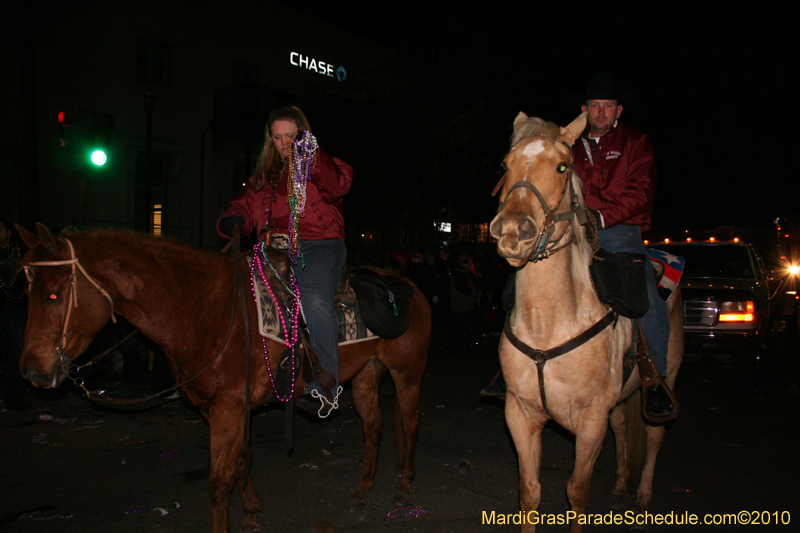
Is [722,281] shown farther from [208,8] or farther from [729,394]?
[208,8]

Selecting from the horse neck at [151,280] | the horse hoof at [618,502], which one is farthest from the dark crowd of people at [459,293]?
the horse neck at [151,280]

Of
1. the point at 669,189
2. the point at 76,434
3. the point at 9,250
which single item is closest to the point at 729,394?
the point at 76,434

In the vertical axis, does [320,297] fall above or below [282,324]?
above

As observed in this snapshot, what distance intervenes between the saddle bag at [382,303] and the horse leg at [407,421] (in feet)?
2.03

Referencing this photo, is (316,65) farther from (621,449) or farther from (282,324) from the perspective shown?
(621,449)

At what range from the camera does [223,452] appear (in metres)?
3.28

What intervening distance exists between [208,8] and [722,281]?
61.9 ft

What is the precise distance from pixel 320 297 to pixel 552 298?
1.70 m

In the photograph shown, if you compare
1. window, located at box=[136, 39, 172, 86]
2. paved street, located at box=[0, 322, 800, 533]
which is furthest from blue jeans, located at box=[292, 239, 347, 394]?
window, located at box=[136, 39, 172, 86]

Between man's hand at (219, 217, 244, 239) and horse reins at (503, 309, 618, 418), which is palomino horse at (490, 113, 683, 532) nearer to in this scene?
horse reins at (503, 309, 618, 418)

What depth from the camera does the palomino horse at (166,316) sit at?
119 inches

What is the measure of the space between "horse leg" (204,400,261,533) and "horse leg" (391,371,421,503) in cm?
165

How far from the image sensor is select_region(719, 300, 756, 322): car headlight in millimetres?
7863

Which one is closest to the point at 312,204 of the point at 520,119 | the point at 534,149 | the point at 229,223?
the point at 229,223
